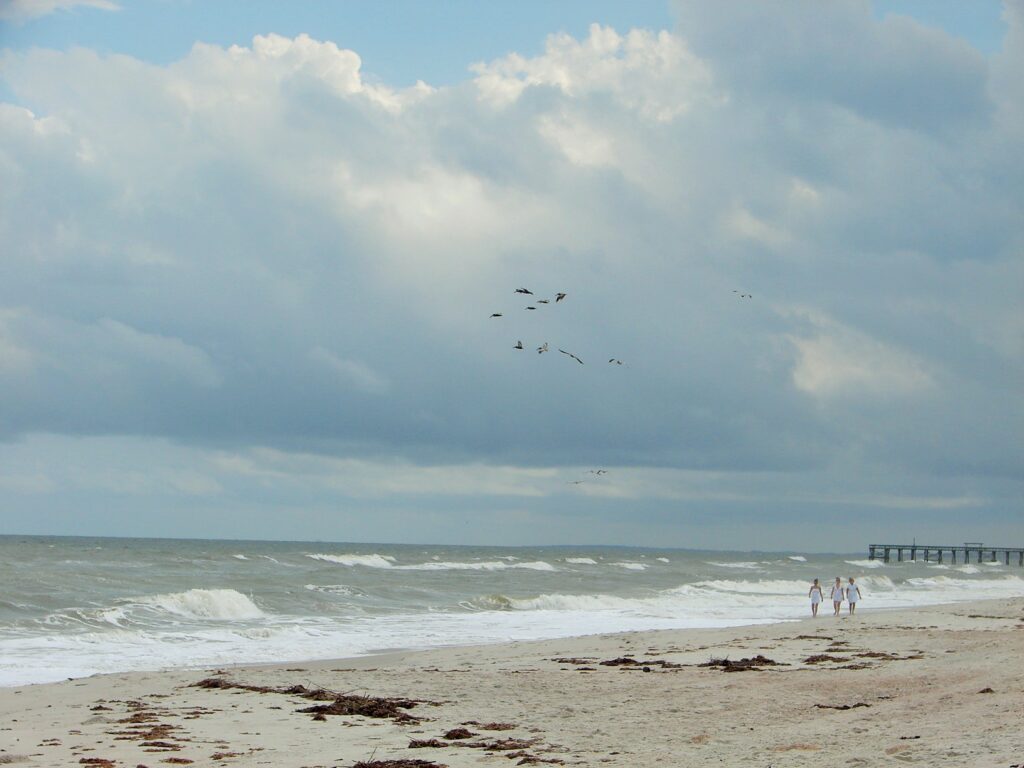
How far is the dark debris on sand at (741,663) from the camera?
1781cm

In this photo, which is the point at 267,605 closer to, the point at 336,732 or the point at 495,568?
the point at 336,732

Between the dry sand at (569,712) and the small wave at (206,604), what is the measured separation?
1356 centimetres

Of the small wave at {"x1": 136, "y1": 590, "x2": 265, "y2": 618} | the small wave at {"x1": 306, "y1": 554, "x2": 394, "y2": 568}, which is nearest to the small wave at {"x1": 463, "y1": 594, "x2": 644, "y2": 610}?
the small wave at {"x1": 136, "y1": 590, "x2": 265, "y2": 618}

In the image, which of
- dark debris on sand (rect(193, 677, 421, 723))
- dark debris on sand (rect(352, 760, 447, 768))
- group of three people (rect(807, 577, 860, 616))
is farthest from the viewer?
group of three people (rect(807, 577, 860, 616))

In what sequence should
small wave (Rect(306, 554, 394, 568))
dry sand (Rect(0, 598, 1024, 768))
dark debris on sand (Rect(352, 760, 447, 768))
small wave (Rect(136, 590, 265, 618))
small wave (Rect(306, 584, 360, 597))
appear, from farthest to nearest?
small wave (Rect(306, 554, 394, 568)) → small wave (Rect(306, 584, 360, 597)) → small wave (Rect(136, 590, 265, 618)) → dry sand (Rect(0, 598, 1024, 768)) → dark debris on sand (Rect(352, 760, 447, 768))

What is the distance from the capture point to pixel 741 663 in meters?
18.5

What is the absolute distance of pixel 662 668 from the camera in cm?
1845

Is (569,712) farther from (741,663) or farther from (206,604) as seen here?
(206,604)

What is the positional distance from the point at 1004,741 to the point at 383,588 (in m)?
34.2

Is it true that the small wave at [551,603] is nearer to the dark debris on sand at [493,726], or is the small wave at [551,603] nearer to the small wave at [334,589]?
the small wave at [334,589]

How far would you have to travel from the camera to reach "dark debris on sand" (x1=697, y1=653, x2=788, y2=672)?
58.4 feet

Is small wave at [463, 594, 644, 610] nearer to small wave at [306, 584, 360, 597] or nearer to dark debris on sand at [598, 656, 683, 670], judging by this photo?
small wave at [306, 584, 360, 597]

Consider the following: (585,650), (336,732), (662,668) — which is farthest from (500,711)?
(585,650)

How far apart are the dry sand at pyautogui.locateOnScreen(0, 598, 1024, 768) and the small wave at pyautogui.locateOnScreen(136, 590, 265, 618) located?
Answer: 44.5 feet
